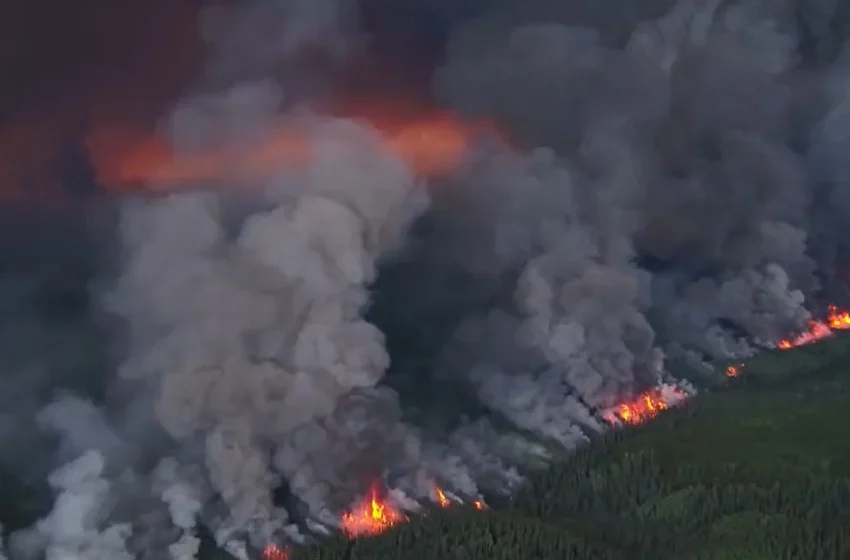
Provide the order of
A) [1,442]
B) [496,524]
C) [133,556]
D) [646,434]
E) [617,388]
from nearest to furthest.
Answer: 1. [133,556]
2. [496,524]
3. [1,442]
4. [646,434]
5. [617,388]

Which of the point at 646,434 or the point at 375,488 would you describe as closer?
the point at 375,488

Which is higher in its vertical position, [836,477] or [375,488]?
[836,477]

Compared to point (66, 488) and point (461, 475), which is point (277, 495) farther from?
point (461, 475)

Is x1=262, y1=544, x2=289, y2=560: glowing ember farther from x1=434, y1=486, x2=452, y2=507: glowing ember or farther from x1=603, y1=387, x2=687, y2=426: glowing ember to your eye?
x1=603, y1=387, x2=687, y2=426: glowing ember

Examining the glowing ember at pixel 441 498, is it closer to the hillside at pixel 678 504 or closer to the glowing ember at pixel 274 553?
the hillside at pixel 678 504

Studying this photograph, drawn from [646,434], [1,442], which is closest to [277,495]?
[1,442]

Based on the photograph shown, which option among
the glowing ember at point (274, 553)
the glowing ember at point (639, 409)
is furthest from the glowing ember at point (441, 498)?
the glowing ember at point (639, 409)
